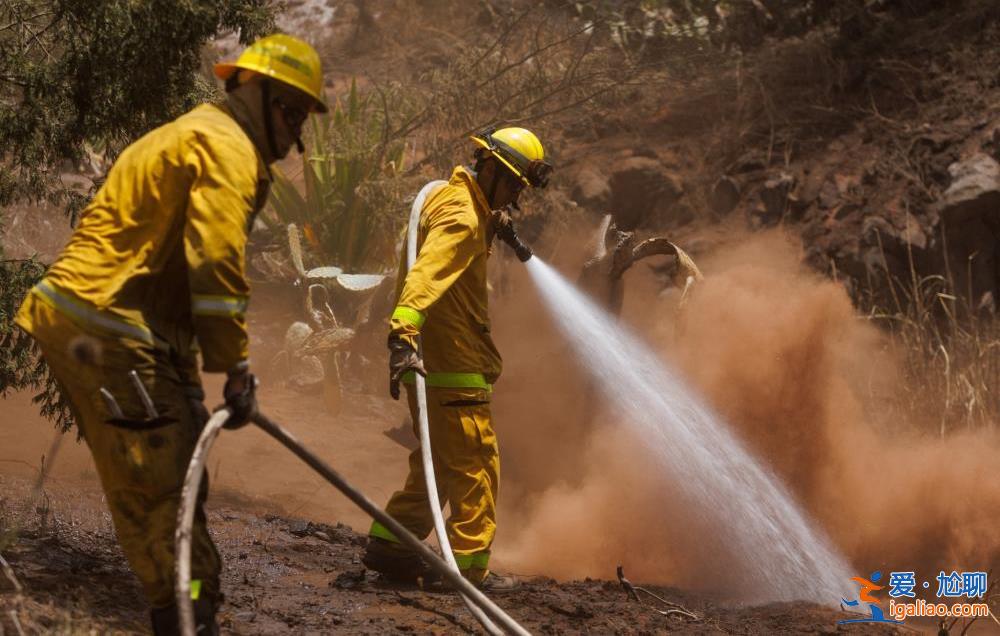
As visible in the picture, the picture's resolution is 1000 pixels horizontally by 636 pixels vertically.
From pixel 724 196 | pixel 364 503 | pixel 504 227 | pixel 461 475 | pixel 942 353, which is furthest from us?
pixel 724 196

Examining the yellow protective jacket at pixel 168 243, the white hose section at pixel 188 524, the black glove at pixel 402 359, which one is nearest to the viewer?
the white hose section at pixel 188 524

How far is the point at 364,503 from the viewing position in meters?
3.44

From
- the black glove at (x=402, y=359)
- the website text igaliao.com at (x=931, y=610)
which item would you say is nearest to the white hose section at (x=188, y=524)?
the black glove at (x=402, y=359)

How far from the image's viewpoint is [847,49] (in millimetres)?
11195

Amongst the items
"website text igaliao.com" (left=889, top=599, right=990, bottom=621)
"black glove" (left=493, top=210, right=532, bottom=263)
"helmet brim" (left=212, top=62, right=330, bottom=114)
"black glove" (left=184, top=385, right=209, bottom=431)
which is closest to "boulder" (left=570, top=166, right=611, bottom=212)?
"website text igaliao.com" (left=889, top=599, right=990, bottom=621)

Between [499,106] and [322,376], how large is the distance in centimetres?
338

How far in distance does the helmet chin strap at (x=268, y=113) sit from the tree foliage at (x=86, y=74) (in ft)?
4.83

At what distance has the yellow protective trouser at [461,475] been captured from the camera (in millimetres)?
4762

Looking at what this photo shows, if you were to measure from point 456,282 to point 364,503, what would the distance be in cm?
168

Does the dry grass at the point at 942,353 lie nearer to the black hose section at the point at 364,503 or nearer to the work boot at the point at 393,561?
the work boot at the point at 393,561

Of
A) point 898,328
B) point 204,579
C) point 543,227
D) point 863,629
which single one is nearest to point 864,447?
point 898,328

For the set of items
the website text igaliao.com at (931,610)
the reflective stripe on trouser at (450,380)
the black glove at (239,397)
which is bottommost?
the website text igaliao.com at (931,610)

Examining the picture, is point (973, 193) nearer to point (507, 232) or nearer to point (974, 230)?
point (974, 230)

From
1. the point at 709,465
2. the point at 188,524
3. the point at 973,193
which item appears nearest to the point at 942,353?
the point at 973,193
